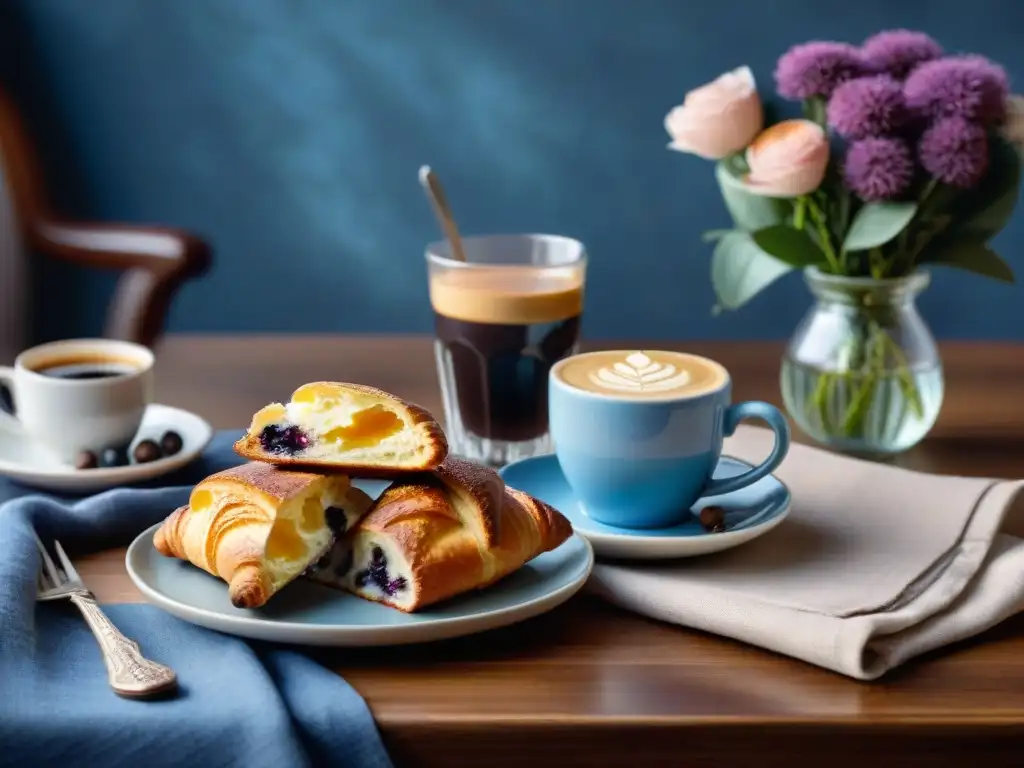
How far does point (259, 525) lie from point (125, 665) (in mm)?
108

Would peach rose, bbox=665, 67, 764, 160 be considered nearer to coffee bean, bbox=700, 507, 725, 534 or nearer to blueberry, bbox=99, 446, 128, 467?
coffee bean, bbox=700, 507, 725, 534

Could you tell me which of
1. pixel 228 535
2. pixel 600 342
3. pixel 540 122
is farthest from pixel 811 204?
pixel 540 122

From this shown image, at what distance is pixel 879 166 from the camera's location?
1.08m

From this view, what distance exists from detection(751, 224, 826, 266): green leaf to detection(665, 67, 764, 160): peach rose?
83mm

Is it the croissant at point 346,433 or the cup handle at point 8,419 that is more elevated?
the croissant at point 346,433

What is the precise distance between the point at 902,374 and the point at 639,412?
14.6 inches

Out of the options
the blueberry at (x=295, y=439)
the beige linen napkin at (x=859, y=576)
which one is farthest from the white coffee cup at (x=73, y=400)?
the beige linen napkin at (x=859, y=576)

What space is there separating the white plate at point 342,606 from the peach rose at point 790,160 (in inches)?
16.2

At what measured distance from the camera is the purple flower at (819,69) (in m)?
1.13

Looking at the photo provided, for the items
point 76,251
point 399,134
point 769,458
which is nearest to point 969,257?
point 769,458

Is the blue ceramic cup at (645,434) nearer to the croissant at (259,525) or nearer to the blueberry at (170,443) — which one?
the croissant at (259,525)

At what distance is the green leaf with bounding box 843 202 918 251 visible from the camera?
1079 millimetres

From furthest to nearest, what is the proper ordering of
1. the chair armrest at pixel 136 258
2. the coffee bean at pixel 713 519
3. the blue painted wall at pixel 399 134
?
the blue painted wall at pixel 399 134 → the chair armrest at pixel 136 258 → the coffee bean at pixel 713 519

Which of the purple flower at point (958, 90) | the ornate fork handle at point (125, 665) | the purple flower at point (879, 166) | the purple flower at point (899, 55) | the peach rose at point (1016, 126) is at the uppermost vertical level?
the purple flower at point (899, 55)
